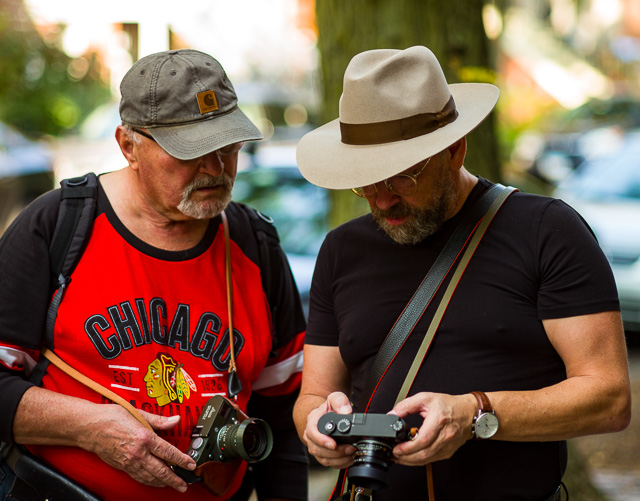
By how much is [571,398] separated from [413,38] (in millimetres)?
2365

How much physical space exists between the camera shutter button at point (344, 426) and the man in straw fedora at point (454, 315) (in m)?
0.07

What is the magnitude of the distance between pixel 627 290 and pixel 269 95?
13.7m

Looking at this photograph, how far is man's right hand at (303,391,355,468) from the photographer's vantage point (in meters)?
2.23

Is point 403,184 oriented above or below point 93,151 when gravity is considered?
above

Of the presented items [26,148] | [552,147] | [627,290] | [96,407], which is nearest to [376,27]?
[96,407]

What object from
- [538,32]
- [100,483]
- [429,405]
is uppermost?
[429,405]

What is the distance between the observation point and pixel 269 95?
20.1m

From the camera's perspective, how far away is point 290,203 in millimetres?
6633

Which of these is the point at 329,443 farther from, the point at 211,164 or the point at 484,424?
the point at 211,164

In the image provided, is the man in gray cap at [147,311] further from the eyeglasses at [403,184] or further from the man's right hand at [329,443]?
the eyeglasses at [403,184]

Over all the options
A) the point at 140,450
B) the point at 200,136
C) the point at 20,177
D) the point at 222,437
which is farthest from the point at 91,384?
the point at 20,177

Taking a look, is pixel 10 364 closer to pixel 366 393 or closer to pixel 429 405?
pixel 366 393

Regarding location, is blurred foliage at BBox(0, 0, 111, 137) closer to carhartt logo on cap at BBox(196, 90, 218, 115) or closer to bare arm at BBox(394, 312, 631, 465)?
carhartt logo on cap at BBox(196, 90, 218, 115)

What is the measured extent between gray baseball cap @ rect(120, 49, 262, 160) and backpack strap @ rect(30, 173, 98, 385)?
1.00 feet
